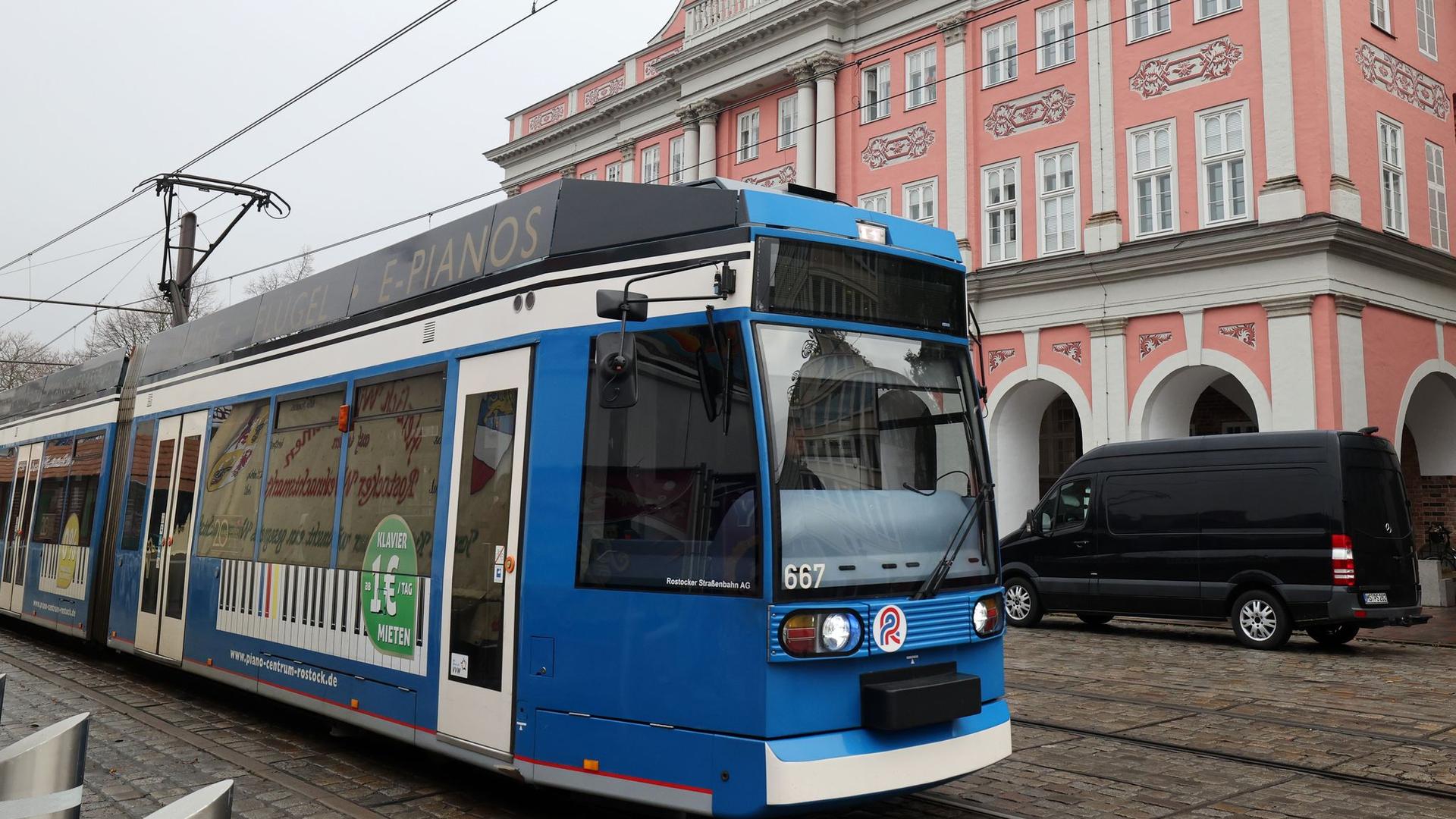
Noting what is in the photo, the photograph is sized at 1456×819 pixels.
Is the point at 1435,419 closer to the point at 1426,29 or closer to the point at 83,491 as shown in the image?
the point at 1426,29

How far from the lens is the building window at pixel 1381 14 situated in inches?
837

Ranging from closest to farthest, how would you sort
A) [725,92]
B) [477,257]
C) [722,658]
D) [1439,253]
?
[722,658] → [477,257] → [1439,253] → [725,92]

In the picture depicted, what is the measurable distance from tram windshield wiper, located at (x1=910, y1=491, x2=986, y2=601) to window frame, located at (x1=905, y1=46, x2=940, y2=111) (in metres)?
21.5

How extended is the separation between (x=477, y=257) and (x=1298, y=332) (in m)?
16.9

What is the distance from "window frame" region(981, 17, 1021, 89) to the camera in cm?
2428

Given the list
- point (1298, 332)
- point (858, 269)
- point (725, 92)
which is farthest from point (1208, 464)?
point (725, 92)

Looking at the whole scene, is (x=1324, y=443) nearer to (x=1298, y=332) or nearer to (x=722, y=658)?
(x=1298, y=332)

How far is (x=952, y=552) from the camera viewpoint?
5473mm

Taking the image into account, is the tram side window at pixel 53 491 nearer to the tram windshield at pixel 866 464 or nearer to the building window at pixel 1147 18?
the tram windshield at pixel 866 464

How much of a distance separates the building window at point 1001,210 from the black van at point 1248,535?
8.90 m

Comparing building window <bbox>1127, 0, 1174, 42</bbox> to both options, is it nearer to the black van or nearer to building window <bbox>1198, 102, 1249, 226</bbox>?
building window <bbox>1198, 102, 1249, 226</bbox>

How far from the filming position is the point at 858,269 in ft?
18.3

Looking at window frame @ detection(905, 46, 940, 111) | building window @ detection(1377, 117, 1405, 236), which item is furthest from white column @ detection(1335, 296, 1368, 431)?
window frame @ detection(905, 46, 940, 111)

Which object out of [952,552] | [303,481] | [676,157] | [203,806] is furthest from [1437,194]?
[203,806]
